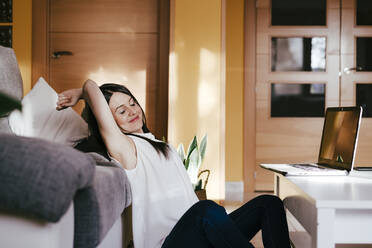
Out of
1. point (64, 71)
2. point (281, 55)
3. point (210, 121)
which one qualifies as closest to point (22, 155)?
point (210, 121)

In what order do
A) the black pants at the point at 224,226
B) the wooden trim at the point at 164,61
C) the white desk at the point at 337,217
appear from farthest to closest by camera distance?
the wooden trim at the point at 164,61
the black pants at the point at 224,226
the white desk at the point at 337,217

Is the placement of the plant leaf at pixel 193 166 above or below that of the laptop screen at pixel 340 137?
below

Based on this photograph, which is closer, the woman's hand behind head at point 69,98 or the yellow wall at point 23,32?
the woman's hand behind head at point 69,98

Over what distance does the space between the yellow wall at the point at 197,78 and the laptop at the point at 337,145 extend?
4.60 ft

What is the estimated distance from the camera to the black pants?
3.75 feet

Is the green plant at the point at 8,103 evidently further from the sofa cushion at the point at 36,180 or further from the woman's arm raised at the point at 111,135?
the woman's arm raised at the point at 111,135

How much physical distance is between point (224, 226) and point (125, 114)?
594 millimetres

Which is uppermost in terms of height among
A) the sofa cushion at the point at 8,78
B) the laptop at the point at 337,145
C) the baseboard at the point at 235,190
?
the sofa cushion at the point at 8,78

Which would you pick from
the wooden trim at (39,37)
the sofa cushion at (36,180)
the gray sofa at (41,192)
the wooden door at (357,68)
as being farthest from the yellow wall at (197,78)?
the sofa cushion at (36,180)

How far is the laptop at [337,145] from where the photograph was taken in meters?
1.50

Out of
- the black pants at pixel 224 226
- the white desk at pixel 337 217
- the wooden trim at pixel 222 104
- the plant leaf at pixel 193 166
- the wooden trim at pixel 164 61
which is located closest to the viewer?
the white desk at pixel 337 217

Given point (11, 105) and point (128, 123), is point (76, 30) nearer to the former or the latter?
point (128, 123)

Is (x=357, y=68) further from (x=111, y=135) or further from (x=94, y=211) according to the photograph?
(x=94, y=211)

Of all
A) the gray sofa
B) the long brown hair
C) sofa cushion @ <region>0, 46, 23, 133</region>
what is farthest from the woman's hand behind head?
the gray sofa
